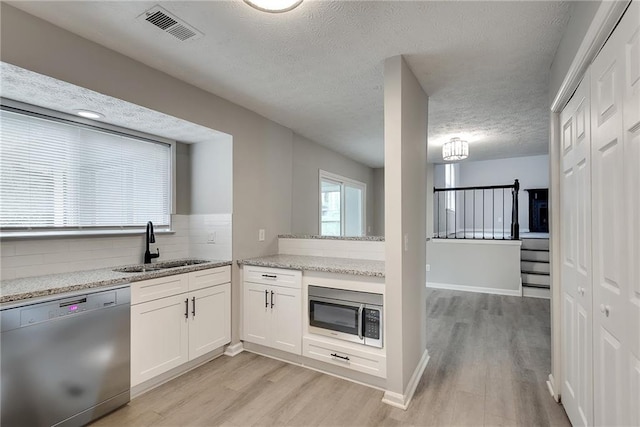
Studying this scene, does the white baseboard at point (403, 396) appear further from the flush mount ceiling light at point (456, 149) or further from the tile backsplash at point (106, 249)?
the flush mount ceiling light at point (456, 149)

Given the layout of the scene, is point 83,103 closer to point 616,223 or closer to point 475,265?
point 616,223

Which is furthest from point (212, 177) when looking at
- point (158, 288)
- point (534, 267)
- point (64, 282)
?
point (534, 267)

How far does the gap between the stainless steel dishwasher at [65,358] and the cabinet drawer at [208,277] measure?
56cm

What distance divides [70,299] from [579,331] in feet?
10.1

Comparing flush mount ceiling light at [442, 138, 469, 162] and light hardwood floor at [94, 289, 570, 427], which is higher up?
flush mount ceiling light at [442, 138, 469, 162]

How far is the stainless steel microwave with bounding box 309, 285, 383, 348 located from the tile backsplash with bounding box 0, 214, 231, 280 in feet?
3.53

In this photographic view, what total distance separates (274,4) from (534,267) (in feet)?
20.1

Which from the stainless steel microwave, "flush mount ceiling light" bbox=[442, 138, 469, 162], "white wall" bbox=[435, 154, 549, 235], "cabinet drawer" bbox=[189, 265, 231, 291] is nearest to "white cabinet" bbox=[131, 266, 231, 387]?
"cabinet drawer" bbox=[189, 265, 231, 291]

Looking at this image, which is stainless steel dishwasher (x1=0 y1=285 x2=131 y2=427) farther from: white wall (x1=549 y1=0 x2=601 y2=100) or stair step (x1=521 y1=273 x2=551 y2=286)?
stair step (x1=521 y1=273 x2=551 y2=286)

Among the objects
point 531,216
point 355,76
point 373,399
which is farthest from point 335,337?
point 531,216

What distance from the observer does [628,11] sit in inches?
45.3

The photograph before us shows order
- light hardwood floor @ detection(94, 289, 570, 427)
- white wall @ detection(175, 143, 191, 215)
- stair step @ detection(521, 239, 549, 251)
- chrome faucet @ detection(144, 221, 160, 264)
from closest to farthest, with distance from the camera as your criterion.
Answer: light hardwood floor @ detection(94, 289, 570, 427) → chrome faucet @ detection(144, 221, 160, 264) → white wall @ detection(175, 143, 191, 215) → stair step @ detection(521, 239, 549, 251)

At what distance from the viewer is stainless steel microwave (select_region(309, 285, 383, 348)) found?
7.97 ft

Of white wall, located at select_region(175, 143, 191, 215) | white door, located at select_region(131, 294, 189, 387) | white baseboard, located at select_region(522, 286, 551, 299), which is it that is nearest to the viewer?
white door, located at select_region(131, 294, 189, 387)
